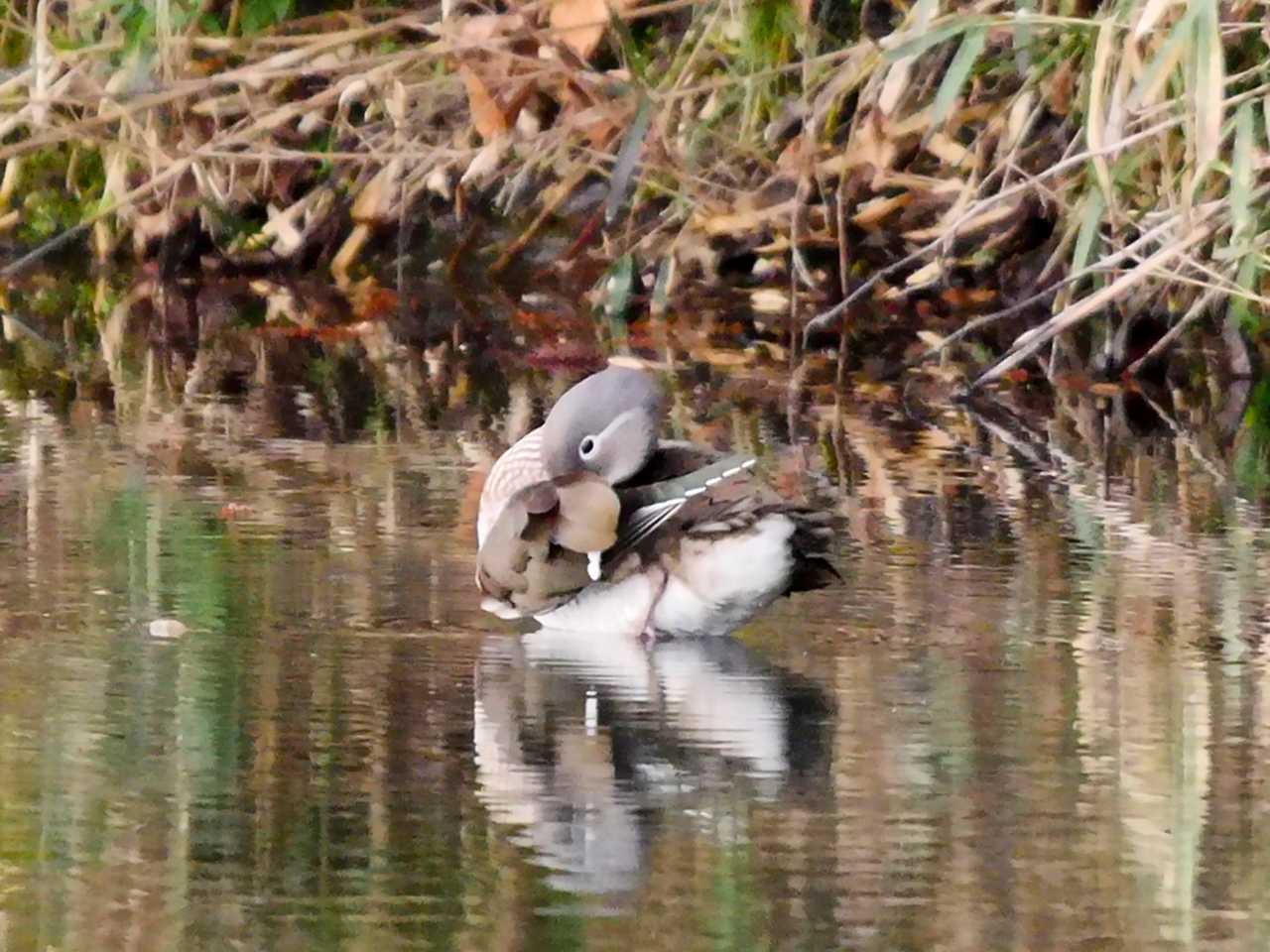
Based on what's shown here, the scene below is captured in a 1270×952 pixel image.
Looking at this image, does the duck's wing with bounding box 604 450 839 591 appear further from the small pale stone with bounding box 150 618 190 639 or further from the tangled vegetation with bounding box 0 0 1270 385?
the tangled vegetation with bounding box 0 0 1270 385

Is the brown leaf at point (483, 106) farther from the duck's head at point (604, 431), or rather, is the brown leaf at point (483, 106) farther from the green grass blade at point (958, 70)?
the duck's head at point (604, 431)

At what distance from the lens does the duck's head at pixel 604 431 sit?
444cm

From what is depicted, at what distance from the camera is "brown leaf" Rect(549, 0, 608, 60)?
8461 mm

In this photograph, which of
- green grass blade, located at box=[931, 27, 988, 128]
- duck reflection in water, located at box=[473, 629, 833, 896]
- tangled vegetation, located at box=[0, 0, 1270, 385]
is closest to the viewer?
duck reflection in water, located at box=[473, 629, 833, 896]

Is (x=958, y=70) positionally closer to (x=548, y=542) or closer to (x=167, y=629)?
(x=548, y=542)

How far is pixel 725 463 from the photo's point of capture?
429 centimetres

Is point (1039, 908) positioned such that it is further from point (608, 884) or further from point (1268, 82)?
point (1268, 82)

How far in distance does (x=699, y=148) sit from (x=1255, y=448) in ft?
10.1

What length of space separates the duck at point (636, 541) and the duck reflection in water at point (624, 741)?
0.05 metres

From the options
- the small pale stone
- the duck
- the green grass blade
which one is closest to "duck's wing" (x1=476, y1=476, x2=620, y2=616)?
the duck

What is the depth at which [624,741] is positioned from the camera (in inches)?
142

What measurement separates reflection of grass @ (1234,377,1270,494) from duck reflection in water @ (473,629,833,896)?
208 cm

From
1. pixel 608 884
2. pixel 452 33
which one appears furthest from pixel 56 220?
pixel 608 884

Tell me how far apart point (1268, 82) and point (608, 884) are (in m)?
3.53
